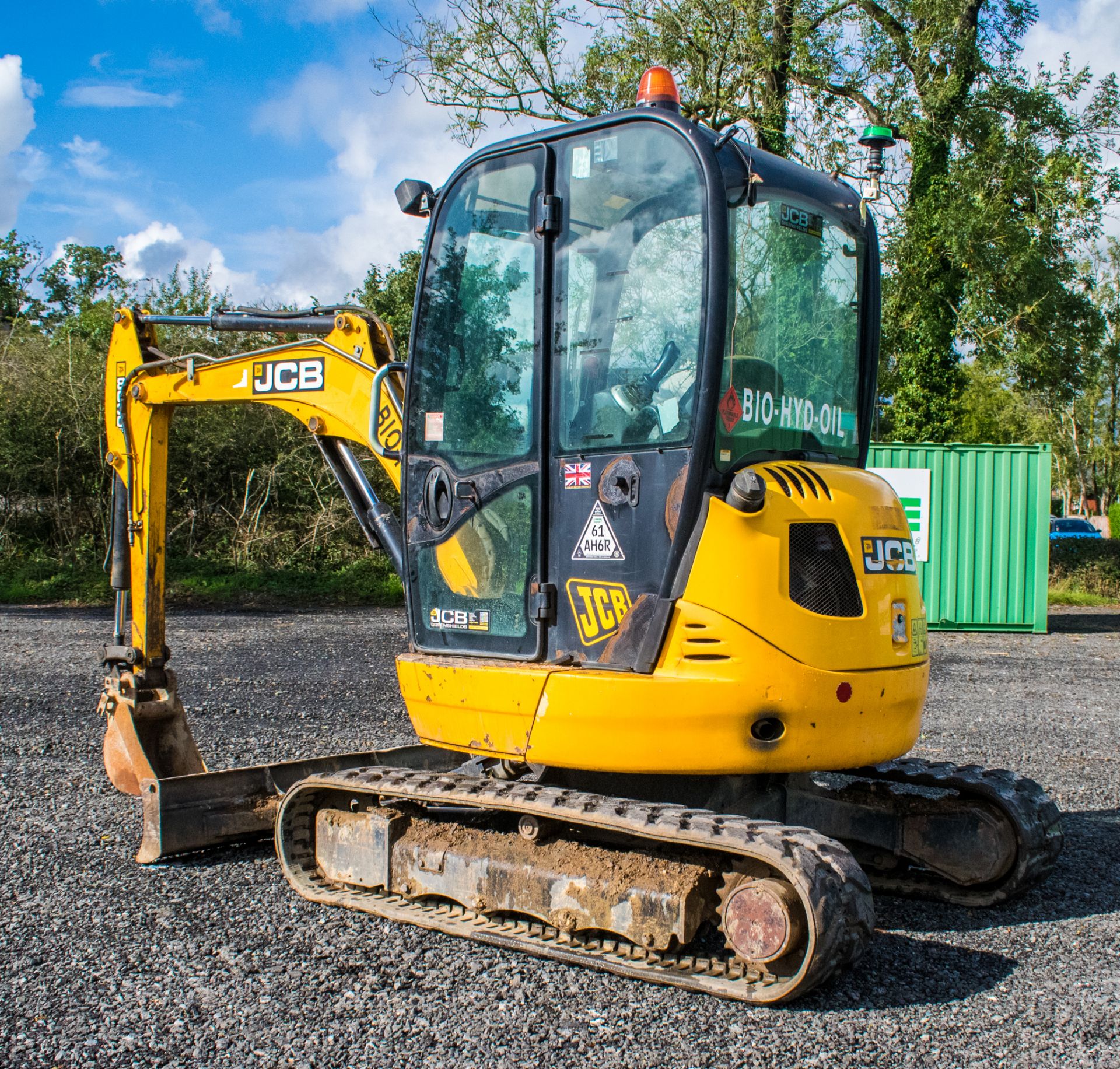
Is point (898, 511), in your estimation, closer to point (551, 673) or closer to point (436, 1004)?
point (551, 673)

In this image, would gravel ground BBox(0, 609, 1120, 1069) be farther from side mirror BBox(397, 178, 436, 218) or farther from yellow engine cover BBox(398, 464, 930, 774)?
side mirror BBox(397, 178, 436, 218)

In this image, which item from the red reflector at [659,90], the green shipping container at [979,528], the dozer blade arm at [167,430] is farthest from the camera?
the green shipping container at [979,528]

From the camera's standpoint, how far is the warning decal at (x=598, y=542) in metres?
3.95

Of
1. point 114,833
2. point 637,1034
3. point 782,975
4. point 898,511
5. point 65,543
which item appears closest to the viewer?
point 637,1034

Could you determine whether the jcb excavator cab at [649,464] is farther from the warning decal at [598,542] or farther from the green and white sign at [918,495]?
the green and white sign at [918,495]

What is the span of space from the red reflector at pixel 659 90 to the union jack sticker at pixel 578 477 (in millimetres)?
1327

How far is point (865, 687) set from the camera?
3879mm

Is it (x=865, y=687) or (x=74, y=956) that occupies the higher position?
(x=865, y=687)

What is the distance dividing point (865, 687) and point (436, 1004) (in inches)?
68.3

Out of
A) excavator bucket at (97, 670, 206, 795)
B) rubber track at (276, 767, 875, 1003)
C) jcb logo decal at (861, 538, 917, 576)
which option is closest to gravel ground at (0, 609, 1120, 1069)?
rubber track at (276, 767, 875, 1003)

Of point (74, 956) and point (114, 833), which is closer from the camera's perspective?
point (74, 956)

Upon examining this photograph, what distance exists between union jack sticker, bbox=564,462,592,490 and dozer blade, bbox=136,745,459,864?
162 cm

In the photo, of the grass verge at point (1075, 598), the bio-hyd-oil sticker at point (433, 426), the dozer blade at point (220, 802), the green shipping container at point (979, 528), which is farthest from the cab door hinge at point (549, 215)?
the grass verge at point (1075, 598)

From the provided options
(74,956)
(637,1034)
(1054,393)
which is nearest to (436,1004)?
(637,1034)
